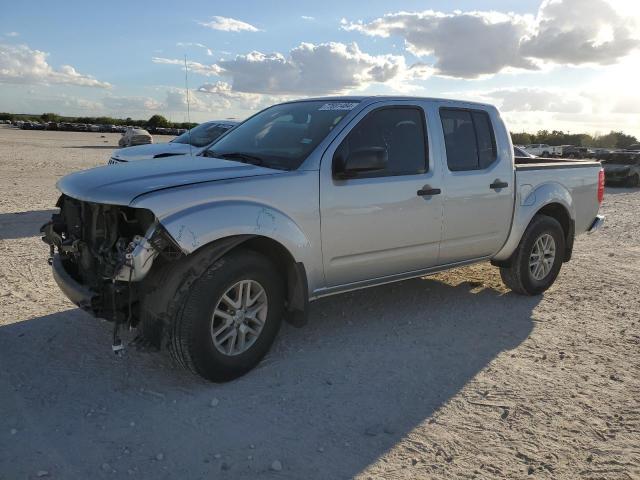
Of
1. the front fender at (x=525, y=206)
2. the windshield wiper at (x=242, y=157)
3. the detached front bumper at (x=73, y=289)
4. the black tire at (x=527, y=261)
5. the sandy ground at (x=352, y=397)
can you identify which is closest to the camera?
the sandy ground at (x=352, y=397)

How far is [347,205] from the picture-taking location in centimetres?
432

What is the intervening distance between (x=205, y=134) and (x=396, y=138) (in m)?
7.22

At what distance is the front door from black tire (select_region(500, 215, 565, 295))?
4.20 ft

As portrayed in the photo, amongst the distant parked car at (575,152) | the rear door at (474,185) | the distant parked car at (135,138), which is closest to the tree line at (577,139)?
the distant parked car at (575,152)

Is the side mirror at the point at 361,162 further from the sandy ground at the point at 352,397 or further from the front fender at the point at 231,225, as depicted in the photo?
the sandy ground at the point at 352,397

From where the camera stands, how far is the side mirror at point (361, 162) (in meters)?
4.16

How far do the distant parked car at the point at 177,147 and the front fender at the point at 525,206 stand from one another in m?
4.76

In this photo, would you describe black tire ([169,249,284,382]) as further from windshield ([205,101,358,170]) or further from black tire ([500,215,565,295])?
black tire ([500,215,565,295])

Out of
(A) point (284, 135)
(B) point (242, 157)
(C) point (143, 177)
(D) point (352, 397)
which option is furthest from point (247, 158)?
(D) point (352, 397)

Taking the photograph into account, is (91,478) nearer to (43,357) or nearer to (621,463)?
(43,357)

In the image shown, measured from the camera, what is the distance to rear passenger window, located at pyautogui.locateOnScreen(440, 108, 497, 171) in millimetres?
5152

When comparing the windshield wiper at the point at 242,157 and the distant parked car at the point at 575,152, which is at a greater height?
the distant parked car at the point at 575,152

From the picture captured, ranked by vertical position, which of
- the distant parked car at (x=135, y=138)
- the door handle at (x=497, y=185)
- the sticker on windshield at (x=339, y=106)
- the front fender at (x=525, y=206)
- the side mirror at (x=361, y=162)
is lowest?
the front fender at (x=525, y=206)

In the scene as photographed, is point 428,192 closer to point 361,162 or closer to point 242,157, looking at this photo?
point 361,162
